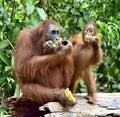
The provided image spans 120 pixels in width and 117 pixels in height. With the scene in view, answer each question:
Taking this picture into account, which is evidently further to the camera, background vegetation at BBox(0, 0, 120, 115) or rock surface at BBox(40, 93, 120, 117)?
background vegetation at BBox(0, 0, 120, 115)

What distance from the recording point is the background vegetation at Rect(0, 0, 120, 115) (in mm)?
5019

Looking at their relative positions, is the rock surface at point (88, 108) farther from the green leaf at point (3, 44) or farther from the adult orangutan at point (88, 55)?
the green leaf at point (3, 44)

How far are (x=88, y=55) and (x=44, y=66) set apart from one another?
0.44 m

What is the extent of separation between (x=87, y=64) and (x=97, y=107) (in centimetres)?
42

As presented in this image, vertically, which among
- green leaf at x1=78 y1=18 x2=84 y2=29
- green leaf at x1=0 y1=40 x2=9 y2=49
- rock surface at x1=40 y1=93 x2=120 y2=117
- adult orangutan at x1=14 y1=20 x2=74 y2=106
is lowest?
rock surface at x1=40 y1=93 x2=120 y2=117

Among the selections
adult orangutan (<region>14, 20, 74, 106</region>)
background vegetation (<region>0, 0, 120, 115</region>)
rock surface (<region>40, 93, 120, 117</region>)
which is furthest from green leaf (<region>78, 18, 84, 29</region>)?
rock surface (<region>40, 93, 120, 117</region>)

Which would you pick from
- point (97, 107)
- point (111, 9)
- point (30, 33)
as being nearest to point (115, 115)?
point (97, 107)

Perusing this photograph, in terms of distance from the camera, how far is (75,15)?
17.9ft

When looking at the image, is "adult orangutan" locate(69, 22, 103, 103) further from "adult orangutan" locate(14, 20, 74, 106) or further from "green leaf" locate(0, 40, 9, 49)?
"green leaf" locate(0, 40, 9, 49)

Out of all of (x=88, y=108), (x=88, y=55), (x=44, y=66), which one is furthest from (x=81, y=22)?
(x=88, y=108)

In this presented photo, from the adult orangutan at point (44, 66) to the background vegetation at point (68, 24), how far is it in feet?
2.57

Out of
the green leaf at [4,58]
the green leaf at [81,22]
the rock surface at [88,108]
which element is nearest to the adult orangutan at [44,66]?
the rock surface at [88,108]

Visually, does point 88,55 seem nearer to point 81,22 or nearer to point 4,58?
point 4,58

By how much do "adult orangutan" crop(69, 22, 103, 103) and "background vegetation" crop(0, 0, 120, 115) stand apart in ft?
2.96
